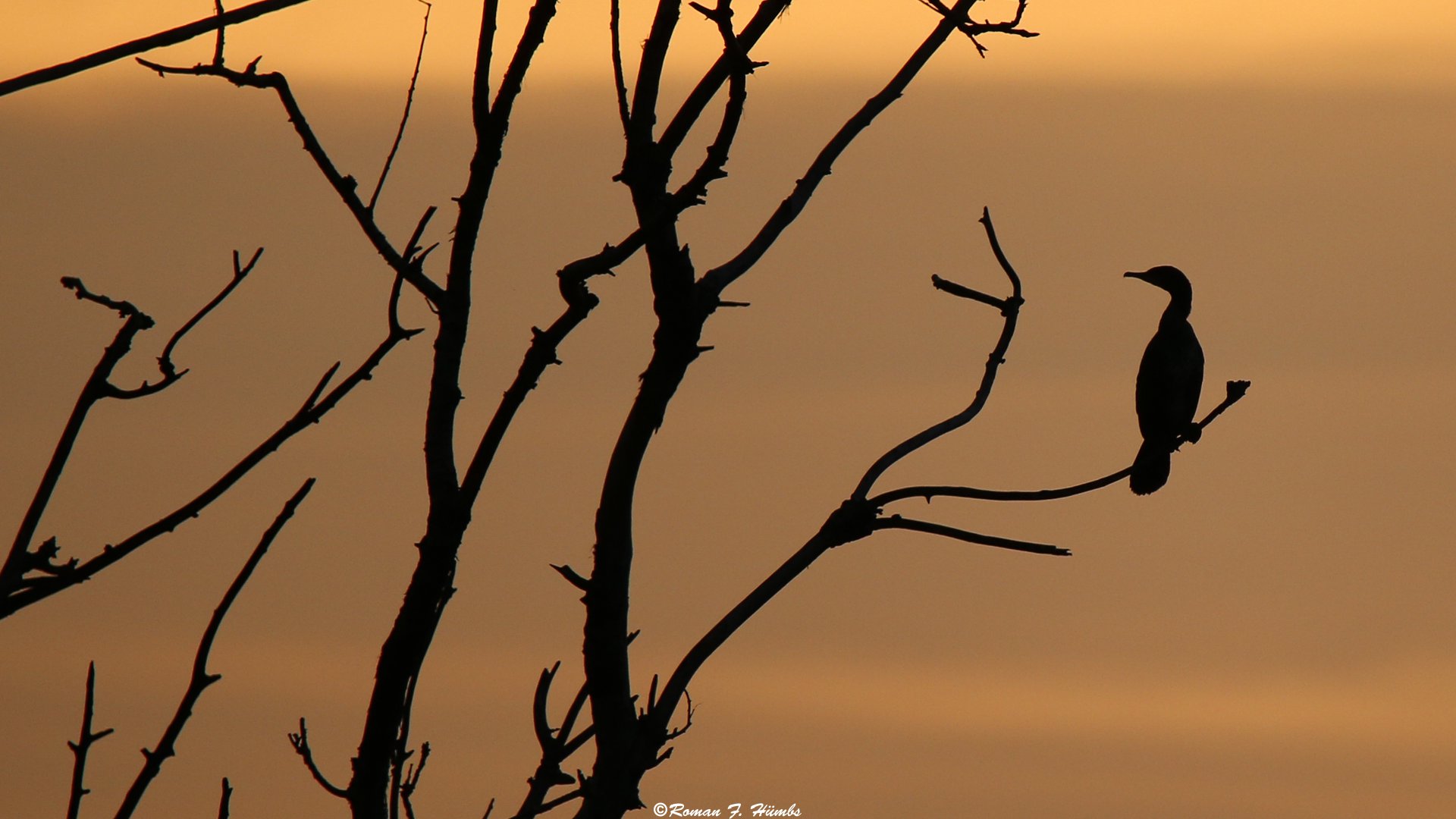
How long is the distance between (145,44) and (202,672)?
4.28 feet

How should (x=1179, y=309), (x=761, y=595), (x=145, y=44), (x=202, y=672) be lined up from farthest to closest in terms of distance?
1. (x=1179, y=309)
2. (x=761, y=595)
3. (x=202, y=672)
4. (x=145, y=44)

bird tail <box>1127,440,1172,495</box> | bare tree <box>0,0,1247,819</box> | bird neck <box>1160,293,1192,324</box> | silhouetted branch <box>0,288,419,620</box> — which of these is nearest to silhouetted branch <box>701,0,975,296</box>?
bare tree <box>0,0,1247,819</box>

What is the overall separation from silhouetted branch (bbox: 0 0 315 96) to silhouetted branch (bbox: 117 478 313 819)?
93 centimetres

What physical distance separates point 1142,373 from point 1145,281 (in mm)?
869

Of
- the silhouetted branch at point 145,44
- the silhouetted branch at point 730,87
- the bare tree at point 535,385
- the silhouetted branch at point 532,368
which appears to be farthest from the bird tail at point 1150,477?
the silhouetted branch at point 145,44

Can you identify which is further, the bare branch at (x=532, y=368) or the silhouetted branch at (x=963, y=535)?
the silhouetted branch at (x=963, y=535)

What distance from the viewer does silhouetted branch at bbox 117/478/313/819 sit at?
2.67m

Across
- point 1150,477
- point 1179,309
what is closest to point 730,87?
point 1150,477

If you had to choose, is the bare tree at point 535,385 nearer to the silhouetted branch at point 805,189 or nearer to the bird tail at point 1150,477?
the silhouetted branch at point 805,189

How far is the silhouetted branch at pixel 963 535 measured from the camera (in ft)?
15.9

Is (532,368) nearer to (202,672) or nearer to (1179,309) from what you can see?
(202,672)

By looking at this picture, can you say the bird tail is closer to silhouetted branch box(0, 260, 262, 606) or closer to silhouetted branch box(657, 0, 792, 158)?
silhouetted branch box(657, 0, 792, 158)

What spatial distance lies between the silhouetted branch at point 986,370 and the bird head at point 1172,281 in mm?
8003

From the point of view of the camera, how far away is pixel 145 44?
1.79m
